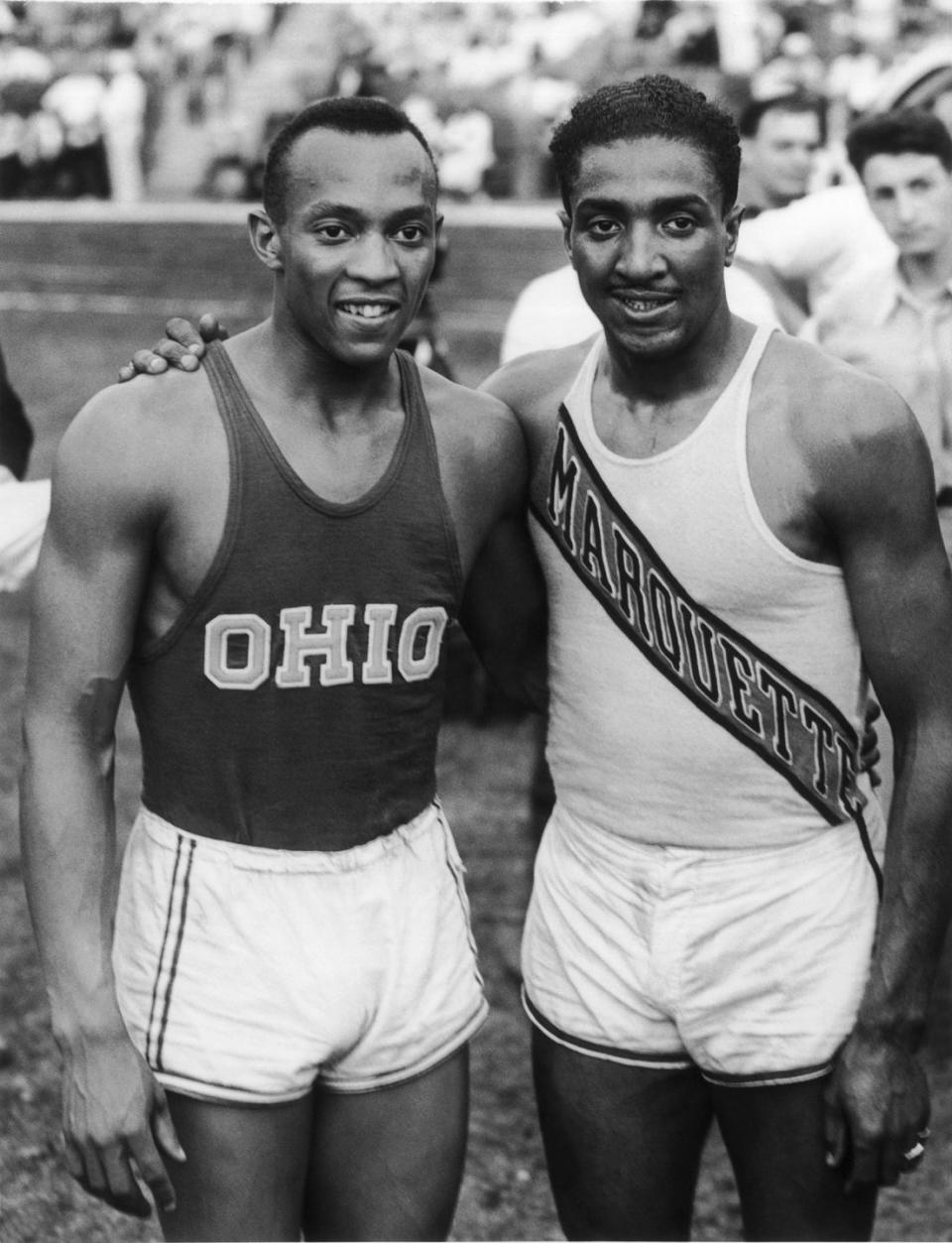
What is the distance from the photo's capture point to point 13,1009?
15.5 feet

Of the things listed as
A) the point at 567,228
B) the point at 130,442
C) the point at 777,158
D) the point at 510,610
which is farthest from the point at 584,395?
the point at 777,158

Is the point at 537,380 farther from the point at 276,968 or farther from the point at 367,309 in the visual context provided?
the point at 276,968

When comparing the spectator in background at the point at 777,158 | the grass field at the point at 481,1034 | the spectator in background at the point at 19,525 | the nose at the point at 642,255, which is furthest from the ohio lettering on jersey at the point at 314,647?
the spectator in background at the point at 777,158

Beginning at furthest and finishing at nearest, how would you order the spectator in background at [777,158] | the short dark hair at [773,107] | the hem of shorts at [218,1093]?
the short dark hair at [773,107]
the spectator in background at [777,158]
the hem of shorts at [218,1093]

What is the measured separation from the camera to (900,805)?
251 cm

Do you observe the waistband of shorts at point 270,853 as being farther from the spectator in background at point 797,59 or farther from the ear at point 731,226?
the spectator in background at point 797,59

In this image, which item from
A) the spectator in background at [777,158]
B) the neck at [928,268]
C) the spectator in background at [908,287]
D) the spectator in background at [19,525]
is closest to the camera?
the spectator in background at [19,525]

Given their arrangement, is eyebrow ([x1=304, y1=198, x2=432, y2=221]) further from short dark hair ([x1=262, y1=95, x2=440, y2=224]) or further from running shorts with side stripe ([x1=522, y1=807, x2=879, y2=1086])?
running shorts with side stripe ([x1=522, y1=807, x2=879, y2=1086])

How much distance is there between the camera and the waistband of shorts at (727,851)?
258 cm

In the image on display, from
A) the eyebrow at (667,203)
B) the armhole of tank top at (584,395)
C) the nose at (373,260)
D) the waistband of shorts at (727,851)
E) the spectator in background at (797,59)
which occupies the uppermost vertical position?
the spectator in background at (797,59)

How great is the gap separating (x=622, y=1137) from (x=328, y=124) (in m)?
1.54

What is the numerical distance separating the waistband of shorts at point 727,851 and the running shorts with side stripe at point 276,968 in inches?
11.4

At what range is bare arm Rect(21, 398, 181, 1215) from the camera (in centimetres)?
233

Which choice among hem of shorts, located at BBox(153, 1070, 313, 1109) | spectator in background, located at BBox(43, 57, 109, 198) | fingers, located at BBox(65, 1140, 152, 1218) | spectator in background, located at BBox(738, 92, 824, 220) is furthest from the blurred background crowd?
fingers, located at BBox(65, 1140, 152, 1218)
